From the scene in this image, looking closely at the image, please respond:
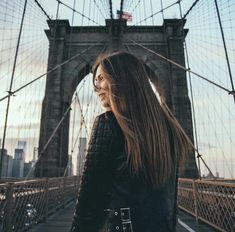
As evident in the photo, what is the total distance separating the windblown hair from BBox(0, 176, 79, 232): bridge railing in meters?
3.12

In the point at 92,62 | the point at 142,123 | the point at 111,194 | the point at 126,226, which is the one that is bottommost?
the point at 126,226

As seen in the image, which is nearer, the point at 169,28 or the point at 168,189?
the point at 168,189

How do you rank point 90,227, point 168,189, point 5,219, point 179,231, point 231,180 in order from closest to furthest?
point 90,227 → point 168,189 → point 5,219 → point 179,231 → point 231,180

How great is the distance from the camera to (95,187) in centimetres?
82

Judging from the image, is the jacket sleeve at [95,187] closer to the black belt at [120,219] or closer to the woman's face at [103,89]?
the black belt at [120,219]

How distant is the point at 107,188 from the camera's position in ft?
2.75

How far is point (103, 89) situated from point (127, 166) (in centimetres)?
32

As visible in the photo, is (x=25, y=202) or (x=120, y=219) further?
(x=25, y=202)

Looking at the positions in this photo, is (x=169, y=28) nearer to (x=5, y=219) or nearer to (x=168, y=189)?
(x=5, y=219)

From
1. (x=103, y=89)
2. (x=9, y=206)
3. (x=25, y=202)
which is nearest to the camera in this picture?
(x=103, y=89)

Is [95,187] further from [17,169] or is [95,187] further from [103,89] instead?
[17,169]

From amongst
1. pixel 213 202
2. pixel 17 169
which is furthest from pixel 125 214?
pixel 17 169

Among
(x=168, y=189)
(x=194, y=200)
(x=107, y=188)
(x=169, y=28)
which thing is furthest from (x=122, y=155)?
(x=169, y=28)

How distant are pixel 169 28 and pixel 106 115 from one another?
16576 millimetres
